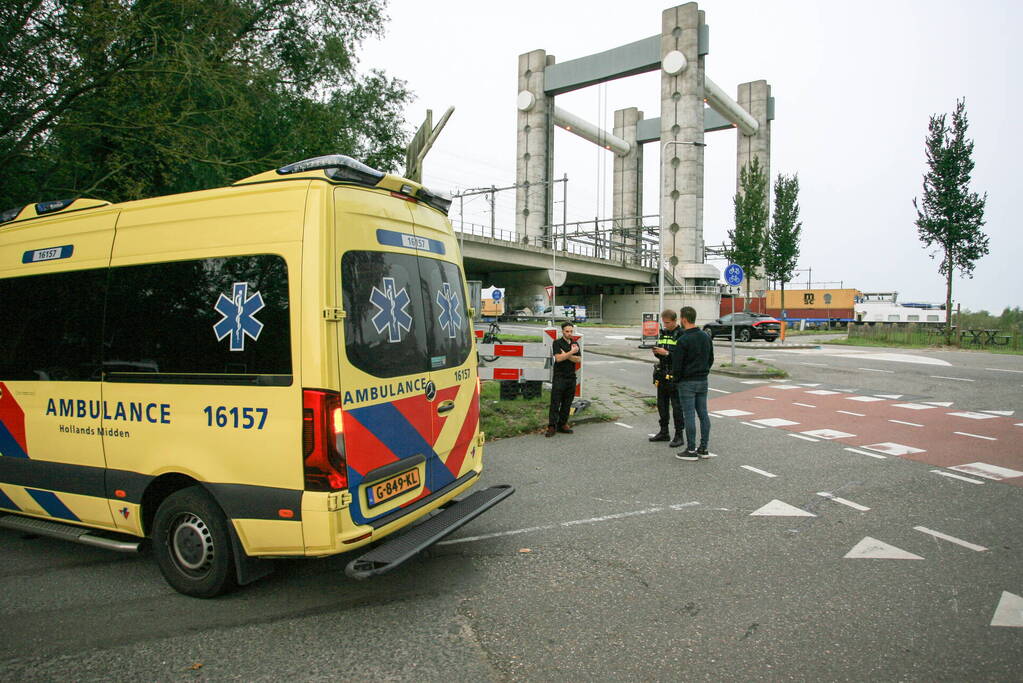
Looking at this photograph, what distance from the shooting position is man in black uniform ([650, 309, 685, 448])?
320 inches

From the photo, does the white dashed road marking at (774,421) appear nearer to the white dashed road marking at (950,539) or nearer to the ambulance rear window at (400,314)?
the white dashed road marking at (950,539)

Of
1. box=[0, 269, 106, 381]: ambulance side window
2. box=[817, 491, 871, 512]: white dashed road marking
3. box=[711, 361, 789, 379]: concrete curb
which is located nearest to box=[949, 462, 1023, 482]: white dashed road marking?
box=[817, 491, 871, 512]: white dashed road marking

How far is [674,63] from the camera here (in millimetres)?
62312

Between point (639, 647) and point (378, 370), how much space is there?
6.64ft

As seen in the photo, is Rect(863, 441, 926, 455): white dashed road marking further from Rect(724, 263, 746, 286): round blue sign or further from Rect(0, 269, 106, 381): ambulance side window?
Rect(724, 263, 746, 286): round blue sign

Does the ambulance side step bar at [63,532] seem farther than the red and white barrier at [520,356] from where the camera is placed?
No

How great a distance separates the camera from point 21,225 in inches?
182

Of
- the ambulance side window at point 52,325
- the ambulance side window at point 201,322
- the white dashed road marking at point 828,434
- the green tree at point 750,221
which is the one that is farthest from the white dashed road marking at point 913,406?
the green tree at point 750,221

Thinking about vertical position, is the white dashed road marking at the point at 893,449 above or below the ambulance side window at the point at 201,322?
below

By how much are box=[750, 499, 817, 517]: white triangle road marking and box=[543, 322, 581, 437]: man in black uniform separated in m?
3.57

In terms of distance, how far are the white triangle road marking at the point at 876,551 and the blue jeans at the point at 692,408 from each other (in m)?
2.88

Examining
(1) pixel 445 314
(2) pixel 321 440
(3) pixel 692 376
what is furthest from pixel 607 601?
(3) pixel 692 376

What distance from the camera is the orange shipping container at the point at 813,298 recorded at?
6444cm

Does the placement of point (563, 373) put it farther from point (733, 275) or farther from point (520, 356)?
point (733, 275)
